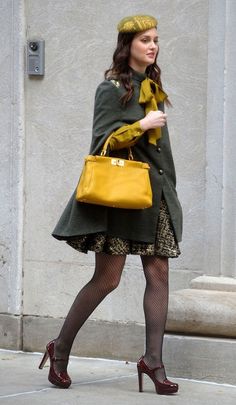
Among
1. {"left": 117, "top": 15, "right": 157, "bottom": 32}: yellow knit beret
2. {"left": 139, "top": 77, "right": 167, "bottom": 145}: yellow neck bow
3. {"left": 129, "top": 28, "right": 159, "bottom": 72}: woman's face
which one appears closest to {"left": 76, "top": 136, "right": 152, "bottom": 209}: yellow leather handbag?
{"left": 139, "top": 77, "right": 167, "bottom": 145}: yellow neck bow

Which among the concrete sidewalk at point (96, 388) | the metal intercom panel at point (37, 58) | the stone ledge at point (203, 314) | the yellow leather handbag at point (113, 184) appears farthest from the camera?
the metal intercom panel at point (37, 58)

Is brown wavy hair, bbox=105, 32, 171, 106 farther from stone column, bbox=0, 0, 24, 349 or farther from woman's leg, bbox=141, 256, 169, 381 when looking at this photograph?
stone column, bbox=0, 0, 24, 349

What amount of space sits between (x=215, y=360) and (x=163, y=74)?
68.8 inches

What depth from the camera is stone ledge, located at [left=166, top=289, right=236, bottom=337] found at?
233 inches

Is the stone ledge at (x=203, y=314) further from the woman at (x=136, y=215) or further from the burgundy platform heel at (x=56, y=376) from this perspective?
the burgundy platform heel at (x=56, y=376)

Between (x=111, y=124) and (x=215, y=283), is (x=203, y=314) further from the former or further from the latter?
(x=111, y=124)

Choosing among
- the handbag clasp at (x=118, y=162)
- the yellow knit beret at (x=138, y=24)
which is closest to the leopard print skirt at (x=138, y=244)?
the handbag clasp at (x=118, y=162)

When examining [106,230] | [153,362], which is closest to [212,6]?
[106,230]

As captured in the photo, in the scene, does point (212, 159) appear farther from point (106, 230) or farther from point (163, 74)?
point (106, 230)

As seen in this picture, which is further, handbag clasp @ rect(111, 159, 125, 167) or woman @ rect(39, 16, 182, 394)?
woman @ rect(39, 16, 182, 394)

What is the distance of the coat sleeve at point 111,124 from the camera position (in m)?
5.36

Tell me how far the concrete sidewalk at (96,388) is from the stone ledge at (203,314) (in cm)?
28

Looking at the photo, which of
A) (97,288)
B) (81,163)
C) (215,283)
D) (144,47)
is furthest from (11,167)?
(144,47)

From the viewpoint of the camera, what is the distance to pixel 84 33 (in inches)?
272
